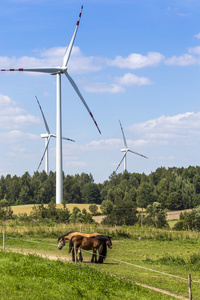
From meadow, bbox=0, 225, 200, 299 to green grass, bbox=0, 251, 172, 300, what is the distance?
0.24 metres

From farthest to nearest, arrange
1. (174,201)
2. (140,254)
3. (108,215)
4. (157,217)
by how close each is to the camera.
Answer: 1. (174,201)
2. (157,217)
3. (108,215)
4. (140,254)

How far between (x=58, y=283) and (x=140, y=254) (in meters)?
15.7

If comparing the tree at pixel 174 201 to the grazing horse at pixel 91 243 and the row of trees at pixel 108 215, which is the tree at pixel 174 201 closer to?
the row of trees at pixel 108 215

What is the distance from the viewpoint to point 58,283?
60.1ft

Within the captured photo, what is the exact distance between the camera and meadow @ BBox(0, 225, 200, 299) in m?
22.0

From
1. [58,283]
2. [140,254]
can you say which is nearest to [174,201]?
[140,254]

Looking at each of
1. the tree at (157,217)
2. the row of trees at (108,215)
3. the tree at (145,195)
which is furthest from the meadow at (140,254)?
the tree at (145,195)

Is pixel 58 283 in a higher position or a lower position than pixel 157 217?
lower

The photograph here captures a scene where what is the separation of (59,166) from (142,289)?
63.6 meters

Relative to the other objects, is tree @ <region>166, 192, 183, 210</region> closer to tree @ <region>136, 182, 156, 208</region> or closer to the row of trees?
tree @ <region>136, 182, 156, 208</region>

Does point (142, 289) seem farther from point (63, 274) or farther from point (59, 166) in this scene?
point (59, 166)

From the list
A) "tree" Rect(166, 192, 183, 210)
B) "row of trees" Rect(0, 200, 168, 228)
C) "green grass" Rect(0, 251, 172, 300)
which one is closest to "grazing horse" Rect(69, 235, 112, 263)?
"green grass" Rect(0, 251, 172, 300)

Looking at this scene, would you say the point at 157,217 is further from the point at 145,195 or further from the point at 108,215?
the point at 145,195

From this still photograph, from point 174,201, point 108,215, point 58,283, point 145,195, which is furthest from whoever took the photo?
point 145,195
